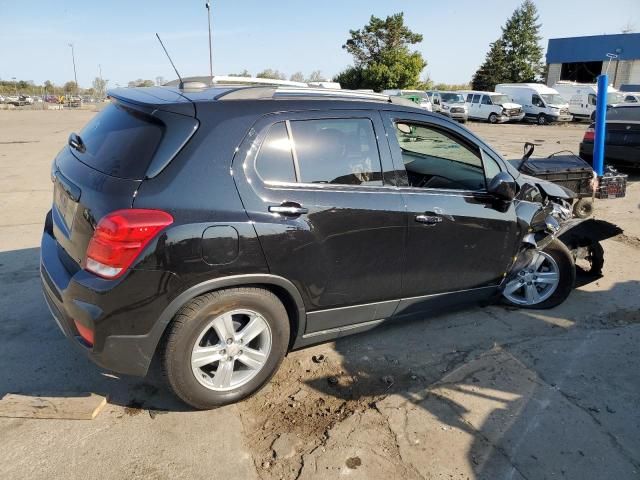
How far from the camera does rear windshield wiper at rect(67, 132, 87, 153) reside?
3000 mm

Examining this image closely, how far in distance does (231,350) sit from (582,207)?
580 centimetres

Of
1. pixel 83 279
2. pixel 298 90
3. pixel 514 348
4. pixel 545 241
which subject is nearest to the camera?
pixel 83 279

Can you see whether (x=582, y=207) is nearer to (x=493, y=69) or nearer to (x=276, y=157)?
(x=276, y=157)

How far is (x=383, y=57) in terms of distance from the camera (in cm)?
5131

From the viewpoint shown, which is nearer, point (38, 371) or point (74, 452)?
point (74, 452)

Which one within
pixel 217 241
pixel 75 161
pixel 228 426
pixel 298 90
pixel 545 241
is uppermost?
pixel 298 90

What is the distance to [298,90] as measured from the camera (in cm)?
318

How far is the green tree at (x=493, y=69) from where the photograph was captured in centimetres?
6431

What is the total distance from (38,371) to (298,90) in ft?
8.17

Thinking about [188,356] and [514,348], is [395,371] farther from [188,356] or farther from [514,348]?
[188,356]

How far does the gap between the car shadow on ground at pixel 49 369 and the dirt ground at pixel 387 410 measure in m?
0.01

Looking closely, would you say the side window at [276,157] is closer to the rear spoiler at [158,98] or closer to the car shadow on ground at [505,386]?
the rear spoiler at [158,98]

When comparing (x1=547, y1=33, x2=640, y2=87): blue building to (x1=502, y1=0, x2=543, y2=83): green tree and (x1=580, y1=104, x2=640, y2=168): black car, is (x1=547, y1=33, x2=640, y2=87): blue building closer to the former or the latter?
(x1=502, y1=0, x2=543, y2=83): green tree

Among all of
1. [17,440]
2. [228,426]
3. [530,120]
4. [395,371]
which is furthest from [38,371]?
[530,120]
